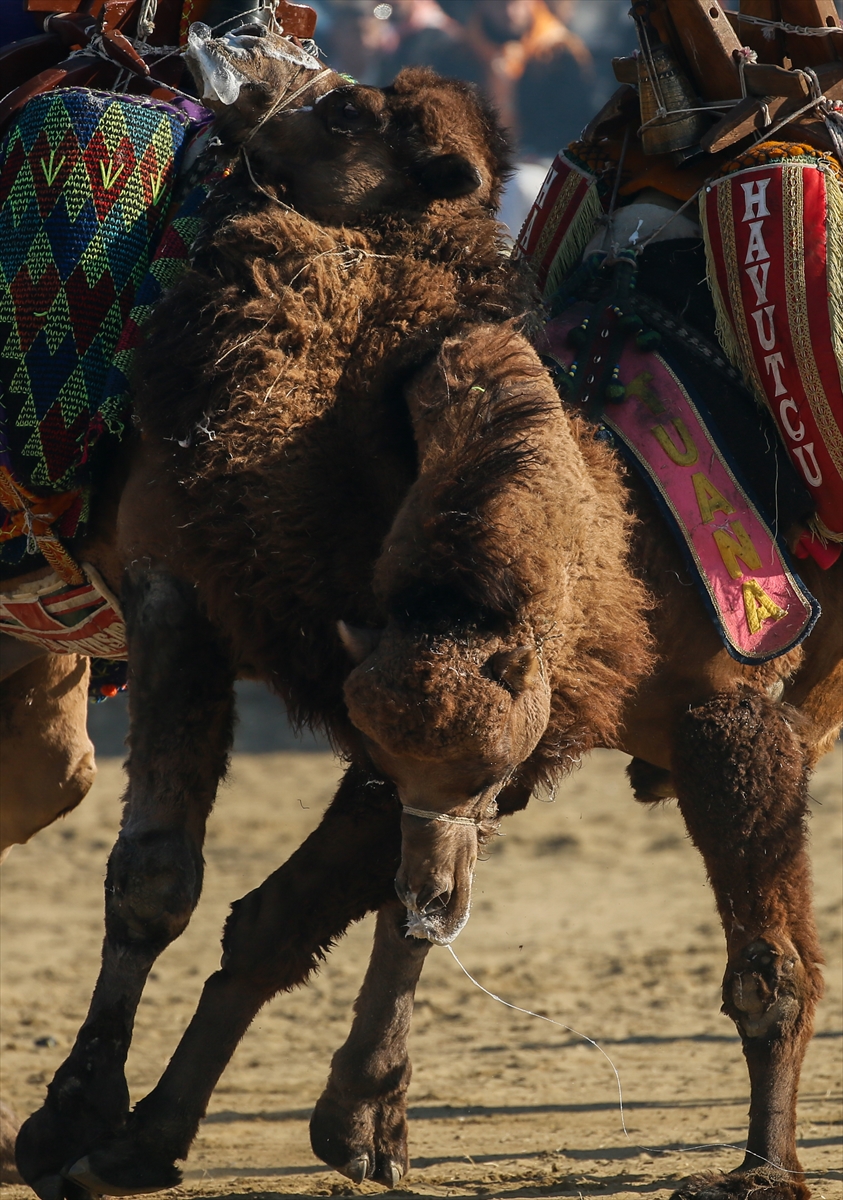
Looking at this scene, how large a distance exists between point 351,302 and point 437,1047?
3322 mm

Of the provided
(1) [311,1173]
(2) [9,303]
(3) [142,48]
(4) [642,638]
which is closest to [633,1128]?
(1) [311,1173]

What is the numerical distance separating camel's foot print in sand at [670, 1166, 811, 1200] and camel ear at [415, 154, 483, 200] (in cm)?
215

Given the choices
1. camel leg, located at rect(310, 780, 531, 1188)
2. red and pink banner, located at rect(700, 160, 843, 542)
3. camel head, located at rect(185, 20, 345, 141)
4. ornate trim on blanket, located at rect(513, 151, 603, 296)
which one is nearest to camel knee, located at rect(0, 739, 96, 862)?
camel leg, located at rect(310, 780, 531, 1188)

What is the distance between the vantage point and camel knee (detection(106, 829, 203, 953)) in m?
2.92

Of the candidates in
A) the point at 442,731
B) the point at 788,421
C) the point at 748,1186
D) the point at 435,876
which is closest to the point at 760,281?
the point at 788,421

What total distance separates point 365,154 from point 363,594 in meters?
0.89

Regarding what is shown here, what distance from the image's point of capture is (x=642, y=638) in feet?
9.34

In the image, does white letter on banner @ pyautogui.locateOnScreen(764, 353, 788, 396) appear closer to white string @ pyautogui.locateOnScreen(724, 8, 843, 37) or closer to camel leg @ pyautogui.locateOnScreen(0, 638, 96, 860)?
white string @ pyautogui.locateOnScreen(724, 8, 843, 37)

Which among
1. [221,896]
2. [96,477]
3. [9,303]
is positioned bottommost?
[221,896]

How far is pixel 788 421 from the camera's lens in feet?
10.4

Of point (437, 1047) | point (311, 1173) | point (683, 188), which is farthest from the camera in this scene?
point (437, 1047)

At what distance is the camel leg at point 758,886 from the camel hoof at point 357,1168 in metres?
0.87

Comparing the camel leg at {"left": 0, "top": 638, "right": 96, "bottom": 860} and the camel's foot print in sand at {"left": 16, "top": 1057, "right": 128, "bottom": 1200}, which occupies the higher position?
the camel's foot print in sand at {"left": 16, "top": 1057, "right": 128, "bottom": 1200}

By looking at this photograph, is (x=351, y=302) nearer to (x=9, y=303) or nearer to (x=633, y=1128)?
(x=9, y=303)
